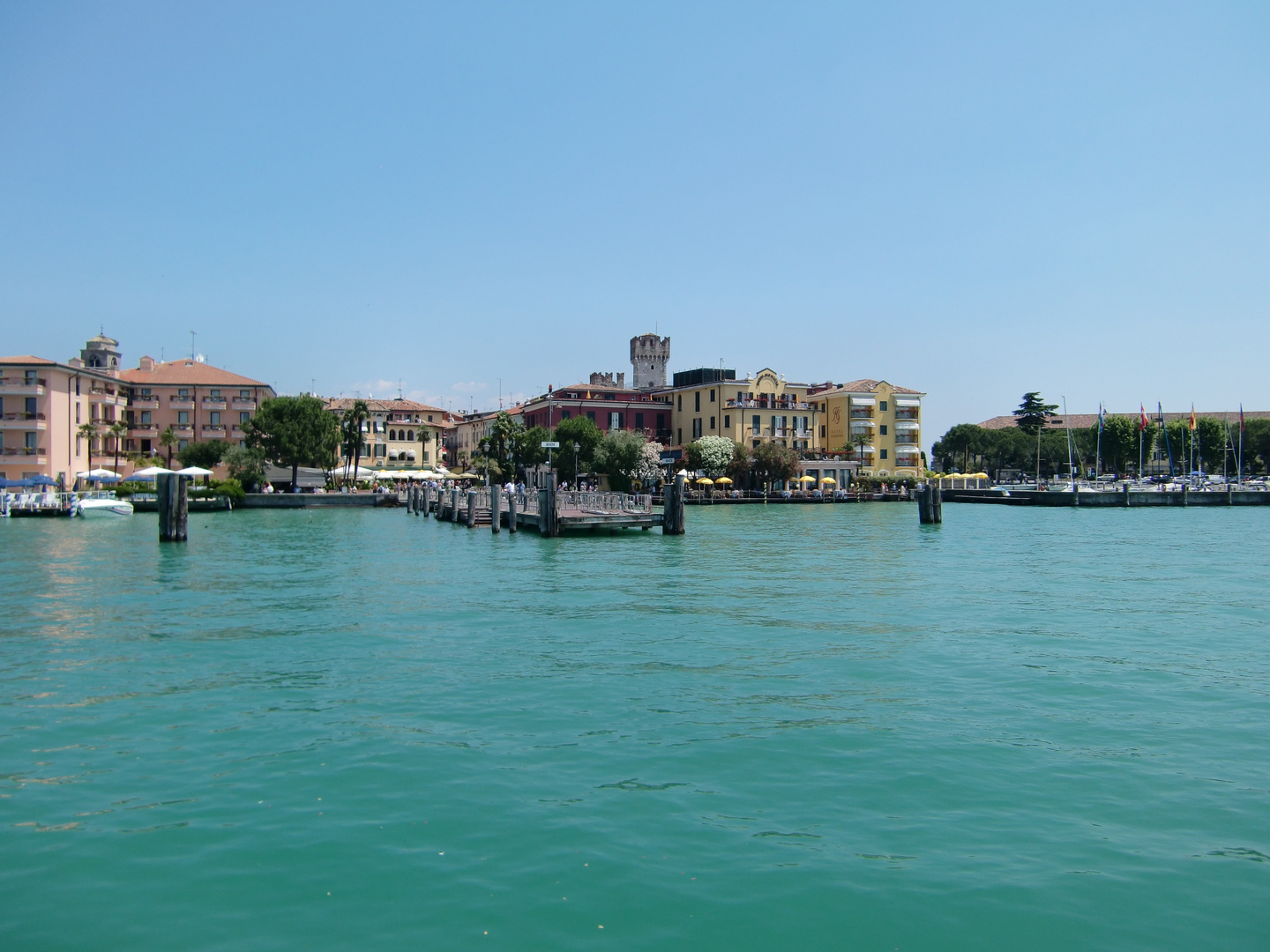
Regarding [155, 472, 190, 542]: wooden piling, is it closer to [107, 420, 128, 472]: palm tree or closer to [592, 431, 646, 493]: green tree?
[107, 420, 128, 472]: palm tree

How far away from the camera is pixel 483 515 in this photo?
5041 cm

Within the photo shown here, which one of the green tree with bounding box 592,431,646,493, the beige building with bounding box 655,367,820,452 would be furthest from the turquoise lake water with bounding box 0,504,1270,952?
the beige building with bounding box 655,367,820,452

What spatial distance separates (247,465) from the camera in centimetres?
6944

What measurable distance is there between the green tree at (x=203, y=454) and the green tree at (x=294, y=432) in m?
4.84

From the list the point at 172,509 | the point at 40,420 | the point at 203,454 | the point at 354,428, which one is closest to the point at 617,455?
the point at 354,428

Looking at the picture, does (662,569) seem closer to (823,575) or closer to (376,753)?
(823,575)

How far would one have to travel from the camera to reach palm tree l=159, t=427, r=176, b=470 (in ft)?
247

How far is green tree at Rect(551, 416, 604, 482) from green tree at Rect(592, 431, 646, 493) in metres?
0.36

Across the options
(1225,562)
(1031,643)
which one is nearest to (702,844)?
(1031,643)

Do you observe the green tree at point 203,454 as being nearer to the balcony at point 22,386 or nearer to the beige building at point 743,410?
the balcony at point 22,386

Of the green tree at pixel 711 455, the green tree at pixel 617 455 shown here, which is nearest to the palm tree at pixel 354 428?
the green tree at pixel 617 455

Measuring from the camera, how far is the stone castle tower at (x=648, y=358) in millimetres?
117812

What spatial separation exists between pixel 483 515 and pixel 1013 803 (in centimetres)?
4325

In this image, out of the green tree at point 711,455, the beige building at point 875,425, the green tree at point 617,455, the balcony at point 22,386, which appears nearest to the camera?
the balcony at point 22,386
